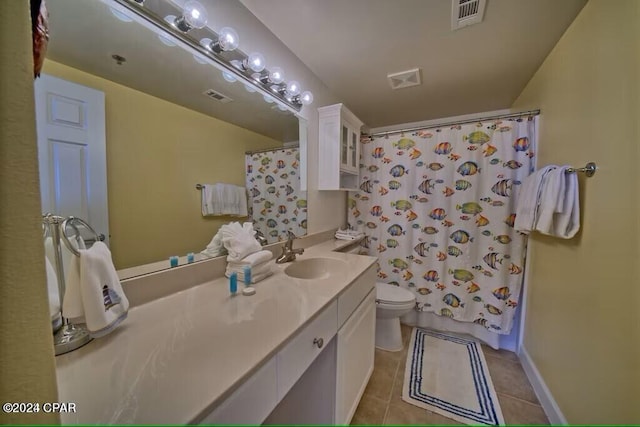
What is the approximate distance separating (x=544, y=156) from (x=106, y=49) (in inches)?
93.8

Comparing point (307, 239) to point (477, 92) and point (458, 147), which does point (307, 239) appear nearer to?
point (458, 147)

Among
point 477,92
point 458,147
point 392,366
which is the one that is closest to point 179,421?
point 392,366

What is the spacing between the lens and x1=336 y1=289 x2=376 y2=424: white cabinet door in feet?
3.28

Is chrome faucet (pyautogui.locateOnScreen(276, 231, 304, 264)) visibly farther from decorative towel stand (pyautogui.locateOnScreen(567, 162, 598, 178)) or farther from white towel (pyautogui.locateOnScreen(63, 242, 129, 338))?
decorative towel stand (pyautogui.locateOnScreen(567, 162, 598, 178))

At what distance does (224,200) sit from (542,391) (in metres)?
2.12

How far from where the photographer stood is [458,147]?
6.02 feet

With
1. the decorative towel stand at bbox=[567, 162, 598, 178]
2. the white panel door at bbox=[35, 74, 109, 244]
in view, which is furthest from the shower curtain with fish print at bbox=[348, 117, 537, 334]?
the white panel door at bbox=[35, 74, 109, 244]

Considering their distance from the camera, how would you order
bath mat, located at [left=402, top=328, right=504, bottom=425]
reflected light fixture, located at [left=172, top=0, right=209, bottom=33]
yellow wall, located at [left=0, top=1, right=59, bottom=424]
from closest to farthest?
yellow wall, located at [left=0, top=1, right=59, bottom=424]
reflected light fixture, located at [left=172, top=0, right=209, bottom=33]
bath mat, located at [left=402, top=328, right=504, bottom=425]

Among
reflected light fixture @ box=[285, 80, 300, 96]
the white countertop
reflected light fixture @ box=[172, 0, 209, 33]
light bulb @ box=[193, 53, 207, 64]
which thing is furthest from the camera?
reflected light fixture @ box=[285, 80, 300, 96]

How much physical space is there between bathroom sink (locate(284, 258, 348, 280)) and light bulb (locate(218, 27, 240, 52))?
1.16 m

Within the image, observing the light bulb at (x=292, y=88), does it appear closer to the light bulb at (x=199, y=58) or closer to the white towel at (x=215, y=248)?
the light bulb at (x=199, y=58)

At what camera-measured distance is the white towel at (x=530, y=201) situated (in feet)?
4.20

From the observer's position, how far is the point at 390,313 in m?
1.68

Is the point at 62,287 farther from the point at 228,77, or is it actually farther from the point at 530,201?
the point at 530,201
